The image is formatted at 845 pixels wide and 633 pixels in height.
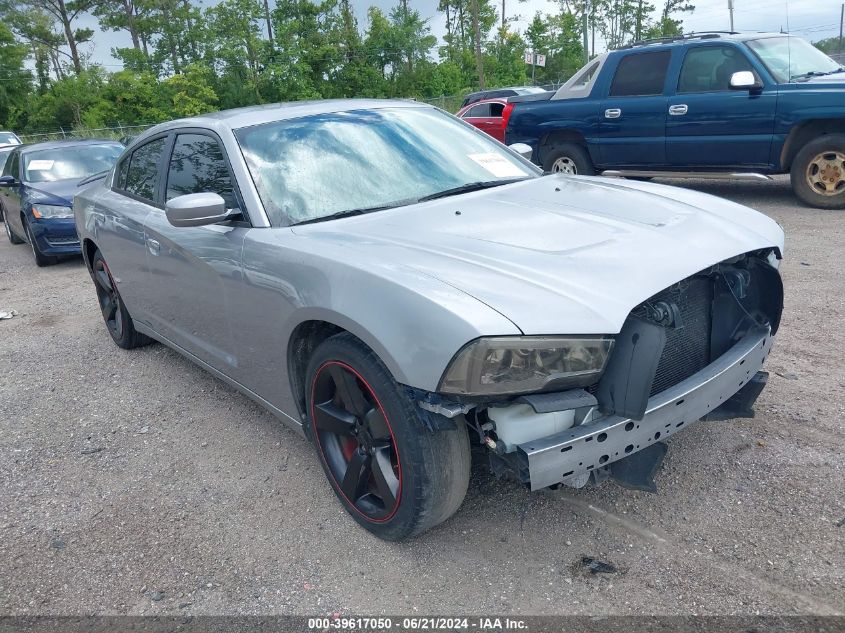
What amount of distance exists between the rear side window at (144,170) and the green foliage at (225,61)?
34.2m

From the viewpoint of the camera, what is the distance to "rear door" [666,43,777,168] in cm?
748

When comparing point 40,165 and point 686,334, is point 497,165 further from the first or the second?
point 40,165

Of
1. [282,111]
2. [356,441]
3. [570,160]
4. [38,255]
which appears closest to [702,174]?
[570,160]

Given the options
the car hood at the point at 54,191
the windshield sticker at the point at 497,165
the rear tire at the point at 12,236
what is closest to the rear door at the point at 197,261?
the windshield sticker at the point at 497,165

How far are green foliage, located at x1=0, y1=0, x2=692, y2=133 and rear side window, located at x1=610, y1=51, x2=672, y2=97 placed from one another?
29.6m

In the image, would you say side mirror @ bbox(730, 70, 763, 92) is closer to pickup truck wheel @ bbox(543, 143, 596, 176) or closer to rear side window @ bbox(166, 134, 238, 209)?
pickup truck wheel @ bbox(543, 143, 596, 176)

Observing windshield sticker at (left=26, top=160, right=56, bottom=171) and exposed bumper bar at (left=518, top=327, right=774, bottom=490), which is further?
windshield sticker at (left=26, top=160, right=56, bottom=171)

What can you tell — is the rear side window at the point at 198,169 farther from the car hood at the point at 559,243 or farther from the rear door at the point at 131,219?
the car hood at the point at 559,243

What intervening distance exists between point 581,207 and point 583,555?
1.42m

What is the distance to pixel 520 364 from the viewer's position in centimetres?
204

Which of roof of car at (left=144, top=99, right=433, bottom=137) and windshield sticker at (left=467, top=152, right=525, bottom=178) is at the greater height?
roof of car at (left=144, top=99, right=433, bottom=137)

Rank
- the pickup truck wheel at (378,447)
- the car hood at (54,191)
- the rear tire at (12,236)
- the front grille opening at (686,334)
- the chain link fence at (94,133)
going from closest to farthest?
1. the pickup truck wheel at (378,447)
2. the front grille opening at (686,334)
3. the car hood at (54,191)
4. the rear tire at (12,236)
5. the chain link fence at (94,133)

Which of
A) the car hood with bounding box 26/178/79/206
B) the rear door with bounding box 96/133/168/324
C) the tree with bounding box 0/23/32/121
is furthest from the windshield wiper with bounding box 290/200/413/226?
the tree with bounding box 0/23/32/121

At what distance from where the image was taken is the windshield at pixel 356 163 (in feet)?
9.98
